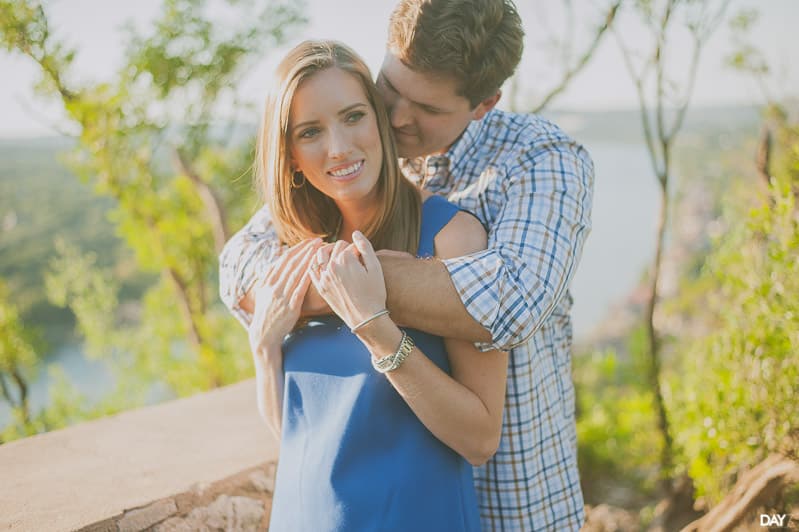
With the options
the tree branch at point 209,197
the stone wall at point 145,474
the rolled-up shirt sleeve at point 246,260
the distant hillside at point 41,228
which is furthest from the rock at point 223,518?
the distant hillside at point 41,228

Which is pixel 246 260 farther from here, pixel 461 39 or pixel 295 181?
pixel 461 39

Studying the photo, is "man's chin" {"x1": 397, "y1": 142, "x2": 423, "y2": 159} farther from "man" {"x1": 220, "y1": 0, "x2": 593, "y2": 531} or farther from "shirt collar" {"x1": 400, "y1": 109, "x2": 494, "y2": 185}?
"shirt collar" {"x1": 400, "y1": 109, "x2": 494, "y2": 185}

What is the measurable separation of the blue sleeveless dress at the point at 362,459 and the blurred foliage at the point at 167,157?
11.5 feet

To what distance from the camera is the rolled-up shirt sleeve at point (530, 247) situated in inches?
56.1

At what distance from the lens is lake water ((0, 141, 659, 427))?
7762 millimetres

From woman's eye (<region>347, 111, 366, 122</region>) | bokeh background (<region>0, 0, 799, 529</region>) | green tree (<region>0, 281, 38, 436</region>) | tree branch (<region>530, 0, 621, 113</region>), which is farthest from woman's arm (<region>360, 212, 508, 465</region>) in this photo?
green tree (<region>0, 281, 38, 436</region>)

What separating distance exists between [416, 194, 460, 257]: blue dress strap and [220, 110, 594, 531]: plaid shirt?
0.40 ft

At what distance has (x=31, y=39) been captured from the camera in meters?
4.05

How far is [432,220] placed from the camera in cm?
168

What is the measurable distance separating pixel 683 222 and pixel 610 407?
10.5 feet

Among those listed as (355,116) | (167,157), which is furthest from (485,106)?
(167,157)

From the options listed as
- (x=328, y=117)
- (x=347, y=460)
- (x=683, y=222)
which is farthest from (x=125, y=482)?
(x=683, y=222)

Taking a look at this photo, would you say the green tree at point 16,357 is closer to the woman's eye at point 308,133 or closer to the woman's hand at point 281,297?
the woman's hand at point 281,297

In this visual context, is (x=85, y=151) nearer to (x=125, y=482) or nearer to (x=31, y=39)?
(x=31, y=39)
